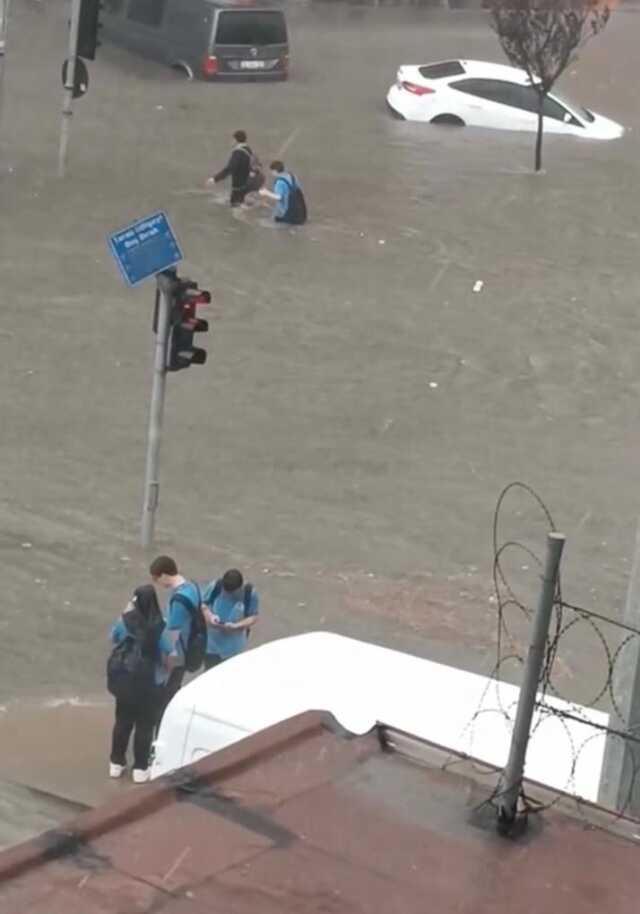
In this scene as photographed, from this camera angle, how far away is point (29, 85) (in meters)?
29.4

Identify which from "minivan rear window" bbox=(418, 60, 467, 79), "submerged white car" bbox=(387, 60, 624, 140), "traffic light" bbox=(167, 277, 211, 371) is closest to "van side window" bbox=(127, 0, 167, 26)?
"submerged white car" bbox=(387, 60, 624, 140)

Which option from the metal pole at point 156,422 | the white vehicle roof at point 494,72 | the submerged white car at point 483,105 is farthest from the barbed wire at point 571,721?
the white vehicle roof at point 494,72

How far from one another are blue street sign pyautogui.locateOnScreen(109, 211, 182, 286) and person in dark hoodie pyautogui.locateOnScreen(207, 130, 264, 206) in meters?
8.71

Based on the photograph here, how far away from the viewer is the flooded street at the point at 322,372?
1370 cm

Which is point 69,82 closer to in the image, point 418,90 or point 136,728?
point 418,90

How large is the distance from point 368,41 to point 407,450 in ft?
65.7

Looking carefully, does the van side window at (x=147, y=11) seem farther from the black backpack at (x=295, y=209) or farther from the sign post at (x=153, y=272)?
the sign post at (x=153, y=272)

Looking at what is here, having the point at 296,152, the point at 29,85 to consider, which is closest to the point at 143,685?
the point at 296,152

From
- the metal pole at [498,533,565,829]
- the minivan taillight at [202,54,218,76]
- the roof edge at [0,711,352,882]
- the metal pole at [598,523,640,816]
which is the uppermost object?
the metal pole at [498,533,565,829]

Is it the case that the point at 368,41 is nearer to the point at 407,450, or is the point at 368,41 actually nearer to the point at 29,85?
the point at 29,85

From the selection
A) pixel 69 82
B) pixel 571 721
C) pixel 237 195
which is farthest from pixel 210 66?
pixel 571 721

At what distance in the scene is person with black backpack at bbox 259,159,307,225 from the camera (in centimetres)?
2189

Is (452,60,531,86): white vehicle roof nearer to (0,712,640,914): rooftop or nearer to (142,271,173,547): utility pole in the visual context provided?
(142,271,173,547): utility pole

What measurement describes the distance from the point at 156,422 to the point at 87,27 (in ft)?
24.0
